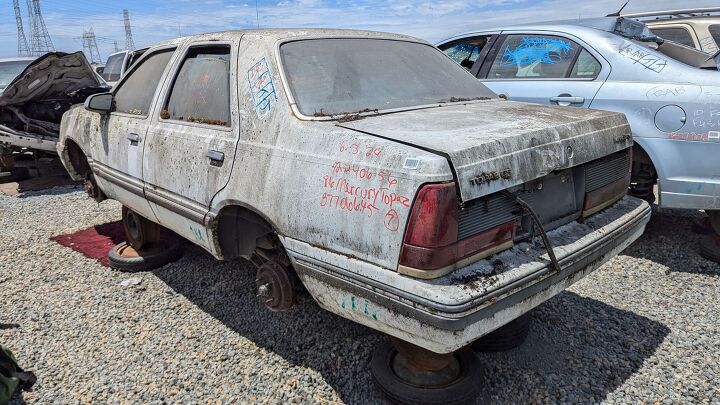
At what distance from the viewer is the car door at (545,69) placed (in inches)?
165

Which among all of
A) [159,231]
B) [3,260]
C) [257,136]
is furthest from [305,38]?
[3,260]

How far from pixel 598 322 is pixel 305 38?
96.9 inches

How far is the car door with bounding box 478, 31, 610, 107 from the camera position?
420 cm

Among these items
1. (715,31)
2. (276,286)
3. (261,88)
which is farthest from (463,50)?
(276,286)

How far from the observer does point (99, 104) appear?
151 inches

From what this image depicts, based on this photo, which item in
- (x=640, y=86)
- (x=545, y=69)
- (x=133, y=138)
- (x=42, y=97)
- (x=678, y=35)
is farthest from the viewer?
(x=42, y=97)

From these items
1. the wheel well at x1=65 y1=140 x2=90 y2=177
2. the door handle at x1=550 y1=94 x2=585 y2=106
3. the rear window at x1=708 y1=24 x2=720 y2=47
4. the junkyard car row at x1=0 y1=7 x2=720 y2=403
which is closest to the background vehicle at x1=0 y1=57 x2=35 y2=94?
the wheel well at x1=65 y1=140 x2=90 y2=177

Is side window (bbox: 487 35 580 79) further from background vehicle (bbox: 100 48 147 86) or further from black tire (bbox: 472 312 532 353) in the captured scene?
background vehicle (bbox: 100 48 147 86)

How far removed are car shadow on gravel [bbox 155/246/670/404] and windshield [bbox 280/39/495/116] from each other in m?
1.36

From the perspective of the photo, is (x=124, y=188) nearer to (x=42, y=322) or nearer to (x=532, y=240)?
(x=42, y=322)

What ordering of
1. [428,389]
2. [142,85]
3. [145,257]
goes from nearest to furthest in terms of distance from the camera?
[428,389], [142,85], [145,257]

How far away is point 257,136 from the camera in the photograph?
2.53m

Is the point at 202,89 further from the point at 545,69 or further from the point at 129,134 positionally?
the point at 545,69

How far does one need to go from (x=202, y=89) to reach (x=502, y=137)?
74.2 inches
